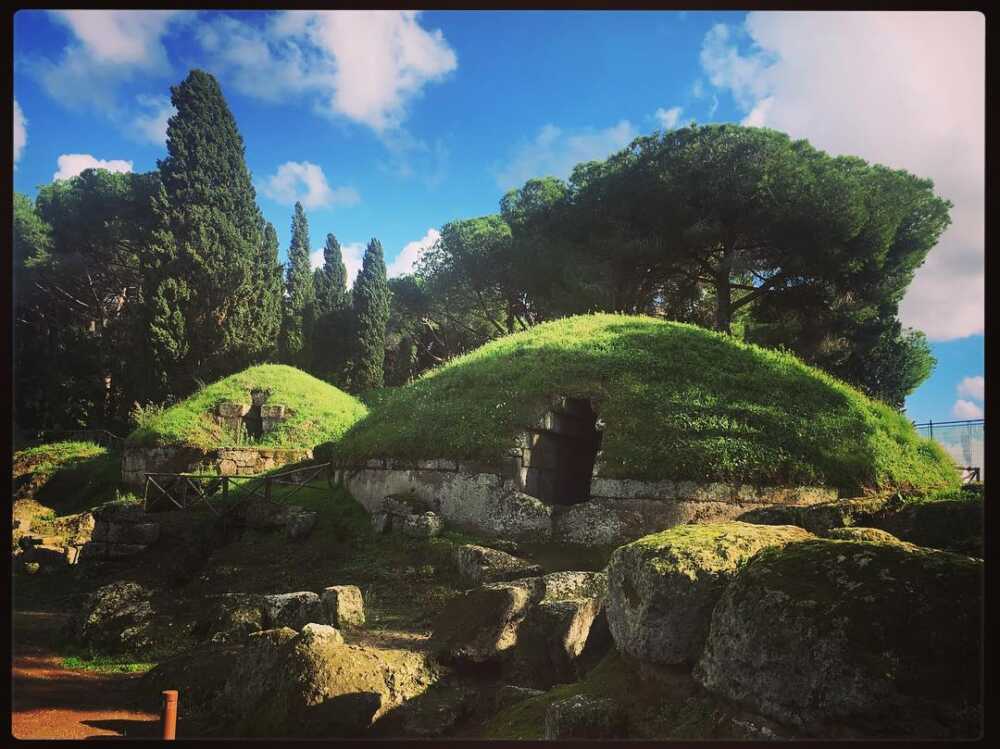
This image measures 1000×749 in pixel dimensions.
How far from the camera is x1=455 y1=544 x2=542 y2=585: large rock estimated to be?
25.6 feet

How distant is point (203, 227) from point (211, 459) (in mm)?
5718

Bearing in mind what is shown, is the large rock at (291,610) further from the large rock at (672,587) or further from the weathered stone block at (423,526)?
the large rock at (672,587)

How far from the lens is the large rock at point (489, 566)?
7812 mm

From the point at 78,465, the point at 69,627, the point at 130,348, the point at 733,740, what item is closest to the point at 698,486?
the point at 733,740

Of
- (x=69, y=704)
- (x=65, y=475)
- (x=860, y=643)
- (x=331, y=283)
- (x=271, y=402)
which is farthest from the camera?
(x=65, y=475)

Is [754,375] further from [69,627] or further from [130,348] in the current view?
[130,348]

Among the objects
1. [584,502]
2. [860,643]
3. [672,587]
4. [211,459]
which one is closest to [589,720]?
[672,587]

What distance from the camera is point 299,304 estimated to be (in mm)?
16359

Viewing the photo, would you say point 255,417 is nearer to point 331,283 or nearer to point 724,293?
point 331,283

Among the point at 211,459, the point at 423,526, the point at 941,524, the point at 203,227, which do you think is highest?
the point at 203,227

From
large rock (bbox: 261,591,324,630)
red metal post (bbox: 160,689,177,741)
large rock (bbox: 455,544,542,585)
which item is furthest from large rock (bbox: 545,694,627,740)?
large rock (bbox: 455,544,542,585)

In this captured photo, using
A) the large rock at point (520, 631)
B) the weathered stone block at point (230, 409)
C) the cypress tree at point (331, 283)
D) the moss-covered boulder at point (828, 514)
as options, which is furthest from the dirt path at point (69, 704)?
the weathered stone block at point (230, 409)

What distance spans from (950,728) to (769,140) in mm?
14859

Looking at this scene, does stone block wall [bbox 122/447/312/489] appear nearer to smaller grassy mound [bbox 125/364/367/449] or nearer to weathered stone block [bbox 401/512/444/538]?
smaller grassy mound [bbox 125/364/367/449]
